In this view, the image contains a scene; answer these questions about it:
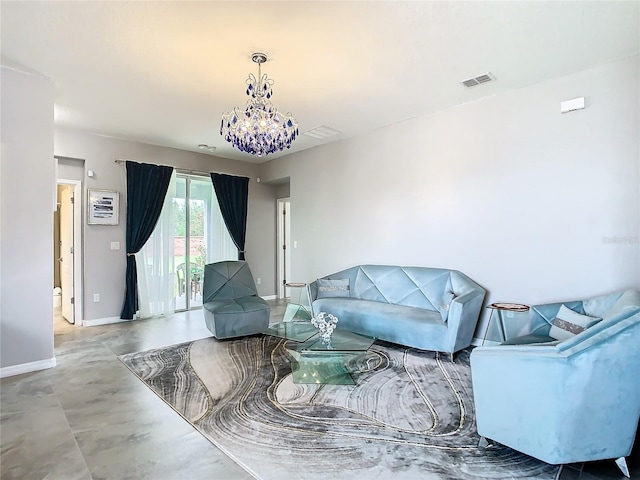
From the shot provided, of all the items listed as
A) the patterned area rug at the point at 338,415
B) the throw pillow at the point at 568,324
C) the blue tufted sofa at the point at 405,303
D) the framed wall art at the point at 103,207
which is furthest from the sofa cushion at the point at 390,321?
the framed wall art at the point at 103,207

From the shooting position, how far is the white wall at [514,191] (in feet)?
10.6

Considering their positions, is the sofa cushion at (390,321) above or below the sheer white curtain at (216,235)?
below

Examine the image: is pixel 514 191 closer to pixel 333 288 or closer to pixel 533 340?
pixel 533 340

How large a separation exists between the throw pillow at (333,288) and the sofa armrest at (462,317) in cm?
178

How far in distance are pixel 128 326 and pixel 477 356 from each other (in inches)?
195

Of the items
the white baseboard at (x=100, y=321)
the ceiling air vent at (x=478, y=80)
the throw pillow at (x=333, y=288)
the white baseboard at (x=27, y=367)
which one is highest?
the ceiling air vent at (x=478, y=80)

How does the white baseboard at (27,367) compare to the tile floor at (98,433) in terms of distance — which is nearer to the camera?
the tile floor at (98,433)

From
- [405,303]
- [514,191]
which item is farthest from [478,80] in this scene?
[405,303]

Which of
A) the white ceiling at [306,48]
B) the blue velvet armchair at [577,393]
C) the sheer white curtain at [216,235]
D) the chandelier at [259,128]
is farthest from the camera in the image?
the sheer white curtain at [216,235]

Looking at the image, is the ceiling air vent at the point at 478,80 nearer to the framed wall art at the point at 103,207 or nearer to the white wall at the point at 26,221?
the white wall at the point at 26,221

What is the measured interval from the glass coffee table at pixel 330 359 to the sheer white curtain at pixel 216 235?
370cm

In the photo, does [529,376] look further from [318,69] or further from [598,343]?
[318,69]

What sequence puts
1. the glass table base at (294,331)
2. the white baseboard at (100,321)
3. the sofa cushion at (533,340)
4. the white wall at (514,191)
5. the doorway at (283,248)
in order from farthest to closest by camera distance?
the doorway at (283,248)
the white baseboard at (100,321)
the glass table base at (294,331)
the white wall at (514,191)
the sofa cushion at (533,340)

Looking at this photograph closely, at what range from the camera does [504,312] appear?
3.88 m
